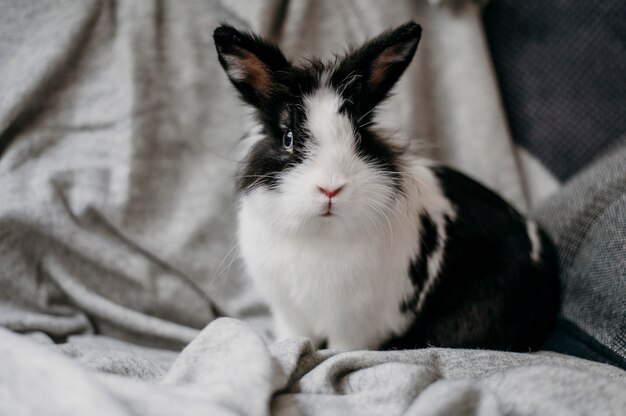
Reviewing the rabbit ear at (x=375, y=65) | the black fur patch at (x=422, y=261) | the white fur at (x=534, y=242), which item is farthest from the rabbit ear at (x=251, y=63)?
the white fur at (x=534, y=242)

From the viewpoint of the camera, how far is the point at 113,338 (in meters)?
1.36

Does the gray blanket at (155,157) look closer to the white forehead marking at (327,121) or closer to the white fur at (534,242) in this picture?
the white fur at (534,242)

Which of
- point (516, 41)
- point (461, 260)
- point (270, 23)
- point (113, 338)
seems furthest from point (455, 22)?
point (113, 338)

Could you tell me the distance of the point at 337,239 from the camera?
1.07 m

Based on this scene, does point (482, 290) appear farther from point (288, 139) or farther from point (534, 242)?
point (288, 139)

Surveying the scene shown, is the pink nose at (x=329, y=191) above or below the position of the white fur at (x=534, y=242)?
below

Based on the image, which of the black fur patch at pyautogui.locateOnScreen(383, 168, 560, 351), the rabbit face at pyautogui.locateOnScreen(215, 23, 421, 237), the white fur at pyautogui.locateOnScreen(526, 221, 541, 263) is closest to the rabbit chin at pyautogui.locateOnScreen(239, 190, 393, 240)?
the rabbit face at pyautogui.locateOnScreen(215, 23, 421, 237)

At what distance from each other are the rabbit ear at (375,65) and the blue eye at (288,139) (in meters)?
0.13

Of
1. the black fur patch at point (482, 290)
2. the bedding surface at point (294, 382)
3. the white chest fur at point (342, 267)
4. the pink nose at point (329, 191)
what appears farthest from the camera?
the black fur patch at point (482, 290)

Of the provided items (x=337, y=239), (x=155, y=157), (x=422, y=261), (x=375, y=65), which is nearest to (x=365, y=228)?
(x=337, y=239)

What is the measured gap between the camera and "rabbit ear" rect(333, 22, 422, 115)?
3.33ft

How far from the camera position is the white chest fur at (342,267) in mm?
1086

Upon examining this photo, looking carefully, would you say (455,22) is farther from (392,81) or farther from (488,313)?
(488,313)

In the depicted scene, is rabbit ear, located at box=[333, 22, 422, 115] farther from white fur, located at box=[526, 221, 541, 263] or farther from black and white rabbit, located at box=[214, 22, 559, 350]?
white fur, located at box=[526, 221, 541, 263]
